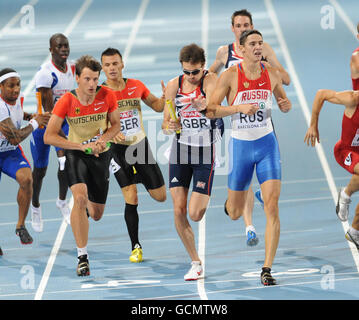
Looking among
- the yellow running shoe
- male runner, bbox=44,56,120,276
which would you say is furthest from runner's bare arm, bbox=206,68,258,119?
the yellow running shoe

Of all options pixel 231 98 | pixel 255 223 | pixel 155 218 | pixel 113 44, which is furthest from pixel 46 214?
pixel 113 44

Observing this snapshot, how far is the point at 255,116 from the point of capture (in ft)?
30.1

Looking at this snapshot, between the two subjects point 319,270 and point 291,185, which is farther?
point 291,185

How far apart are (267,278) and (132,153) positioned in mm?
2257

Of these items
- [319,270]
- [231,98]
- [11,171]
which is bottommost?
[319,270]

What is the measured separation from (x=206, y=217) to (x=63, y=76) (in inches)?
96.6

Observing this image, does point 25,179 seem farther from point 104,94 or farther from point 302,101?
point 302,101

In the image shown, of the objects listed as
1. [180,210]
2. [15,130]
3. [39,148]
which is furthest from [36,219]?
[180,210]

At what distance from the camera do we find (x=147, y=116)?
17.0 meters

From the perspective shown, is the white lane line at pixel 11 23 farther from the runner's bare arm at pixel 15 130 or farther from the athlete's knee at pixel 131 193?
the athlete's knee at pixel 131 193

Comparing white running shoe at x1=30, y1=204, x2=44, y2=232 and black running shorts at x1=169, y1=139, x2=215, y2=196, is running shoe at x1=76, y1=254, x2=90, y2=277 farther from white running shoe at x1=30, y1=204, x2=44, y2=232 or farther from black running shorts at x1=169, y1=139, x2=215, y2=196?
white running shoe at x1=30, y1=204, x2=44, y2=232

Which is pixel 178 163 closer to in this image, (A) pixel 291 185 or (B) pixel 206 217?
(B) pixel 206 217

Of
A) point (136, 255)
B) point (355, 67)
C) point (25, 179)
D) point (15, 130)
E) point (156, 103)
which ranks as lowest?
point (136, 255)

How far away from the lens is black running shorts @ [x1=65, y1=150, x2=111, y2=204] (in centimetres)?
944
